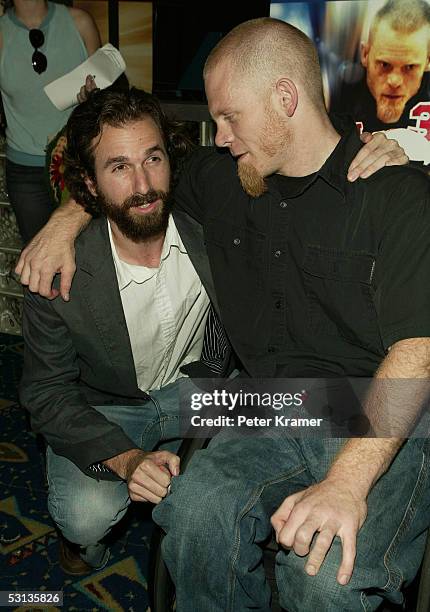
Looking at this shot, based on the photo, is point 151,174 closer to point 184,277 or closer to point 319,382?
point 184,277

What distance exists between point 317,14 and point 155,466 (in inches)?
78.0

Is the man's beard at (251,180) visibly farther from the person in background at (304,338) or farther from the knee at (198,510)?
the knee at (198,510)

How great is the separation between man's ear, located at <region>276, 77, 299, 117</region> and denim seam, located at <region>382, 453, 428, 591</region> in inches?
32.2

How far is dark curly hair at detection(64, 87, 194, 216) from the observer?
67.2 inches

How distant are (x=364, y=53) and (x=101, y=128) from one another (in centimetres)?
137

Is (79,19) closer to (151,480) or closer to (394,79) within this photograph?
(394,79)

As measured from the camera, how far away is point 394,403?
1323mm

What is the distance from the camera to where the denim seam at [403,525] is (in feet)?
4.04

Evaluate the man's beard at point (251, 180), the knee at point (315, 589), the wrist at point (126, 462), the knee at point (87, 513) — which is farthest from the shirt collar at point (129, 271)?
the knee at point (315, 589)

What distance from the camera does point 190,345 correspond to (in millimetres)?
1875

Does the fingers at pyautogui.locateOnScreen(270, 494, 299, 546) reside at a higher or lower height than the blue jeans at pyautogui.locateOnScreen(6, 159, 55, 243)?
higher

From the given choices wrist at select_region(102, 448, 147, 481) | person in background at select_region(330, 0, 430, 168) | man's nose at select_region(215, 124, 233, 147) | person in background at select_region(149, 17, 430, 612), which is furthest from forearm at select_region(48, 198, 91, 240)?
person in background at select_region(330, 0, 430, 168)

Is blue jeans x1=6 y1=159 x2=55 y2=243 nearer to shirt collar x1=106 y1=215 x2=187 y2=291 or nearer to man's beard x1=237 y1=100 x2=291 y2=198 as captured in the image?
shirt collar x1=106 y1=215 x2=187 y2=291

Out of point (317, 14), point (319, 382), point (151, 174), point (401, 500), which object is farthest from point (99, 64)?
point (401, 500)
